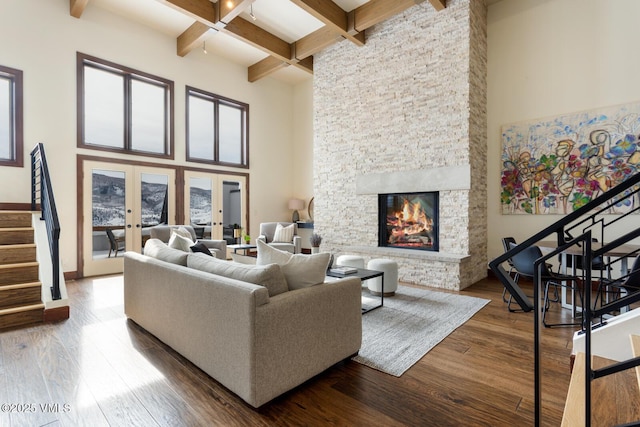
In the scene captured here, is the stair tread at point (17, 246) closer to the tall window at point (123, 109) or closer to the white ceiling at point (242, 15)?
the tall window at point (123, 109)

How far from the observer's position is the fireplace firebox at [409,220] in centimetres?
510

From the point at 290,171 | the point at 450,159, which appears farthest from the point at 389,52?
the point at 290,171

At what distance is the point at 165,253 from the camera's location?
2.85 m

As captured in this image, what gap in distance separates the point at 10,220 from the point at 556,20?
26.1 ft

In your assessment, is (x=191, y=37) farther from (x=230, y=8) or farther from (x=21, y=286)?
(x=21, y=286)

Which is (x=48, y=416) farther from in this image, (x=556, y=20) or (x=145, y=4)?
(x=556, y=20)

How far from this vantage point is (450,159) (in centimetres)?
480

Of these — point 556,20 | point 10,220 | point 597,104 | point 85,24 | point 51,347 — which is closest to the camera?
point 51,347

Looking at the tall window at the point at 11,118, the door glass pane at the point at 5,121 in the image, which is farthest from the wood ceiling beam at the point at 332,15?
the door glass pane at the point at 5,121

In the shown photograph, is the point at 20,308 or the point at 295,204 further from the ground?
the point at 295,204

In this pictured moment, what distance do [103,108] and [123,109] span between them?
0.31 m

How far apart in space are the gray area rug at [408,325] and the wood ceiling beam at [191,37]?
5275 millimetres

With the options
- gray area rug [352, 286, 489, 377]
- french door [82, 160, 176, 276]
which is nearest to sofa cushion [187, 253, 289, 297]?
gray area rug [352, 286, 489, 377]

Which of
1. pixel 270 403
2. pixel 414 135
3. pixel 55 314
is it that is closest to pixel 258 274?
pixel 270 403
